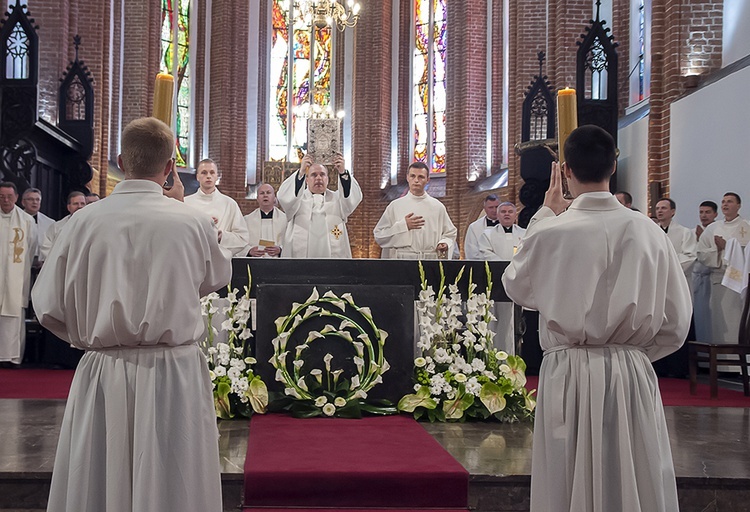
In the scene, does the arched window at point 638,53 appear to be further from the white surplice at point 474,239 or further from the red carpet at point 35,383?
the red carpet at point 35,383

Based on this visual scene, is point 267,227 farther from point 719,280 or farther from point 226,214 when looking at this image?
point 719,280

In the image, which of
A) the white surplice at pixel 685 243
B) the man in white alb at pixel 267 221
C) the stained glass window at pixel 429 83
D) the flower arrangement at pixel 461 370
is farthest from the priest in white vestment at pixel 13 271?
the stained glass window at pixel 429 83

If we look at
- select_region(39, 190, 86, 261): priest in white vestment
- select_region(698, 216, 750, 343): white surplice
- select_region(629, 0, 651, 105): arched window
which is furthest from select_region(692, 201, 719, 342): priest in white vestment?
select_region(39, 190, 86, 261): priest in white vestment

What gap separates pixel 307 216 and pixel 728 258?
168 inches

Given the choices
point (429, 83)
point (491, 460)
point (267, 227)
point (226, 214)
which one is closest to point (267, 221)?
point (267, 227)

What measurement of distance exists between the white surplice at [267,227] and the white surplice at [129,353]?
7.18 metres

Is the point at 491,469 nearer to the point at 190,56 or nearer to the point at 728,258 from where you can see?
the point at 728,258

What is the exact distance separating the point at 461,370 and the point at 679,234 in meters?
4.68

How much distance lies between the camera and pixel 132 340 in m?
3.18

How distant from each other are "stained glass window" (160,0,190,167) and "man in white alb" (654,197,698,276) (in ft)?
45.3

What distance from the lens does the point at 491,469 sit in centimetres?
455

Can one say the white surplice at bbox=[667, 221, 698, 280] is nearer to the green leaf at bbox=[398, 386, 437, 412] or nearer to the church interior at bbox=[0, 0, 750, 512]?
the church interior at bbox=[0, 0, 750, 512]

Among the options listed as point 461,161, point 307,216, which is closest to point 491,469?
point 307,216

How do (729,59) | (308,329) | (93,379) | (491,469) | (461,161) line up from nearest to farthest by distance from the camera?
1. (93,379)
2. (491,469)
3. (308,329)
4. (729,59)
5. (461,161)
